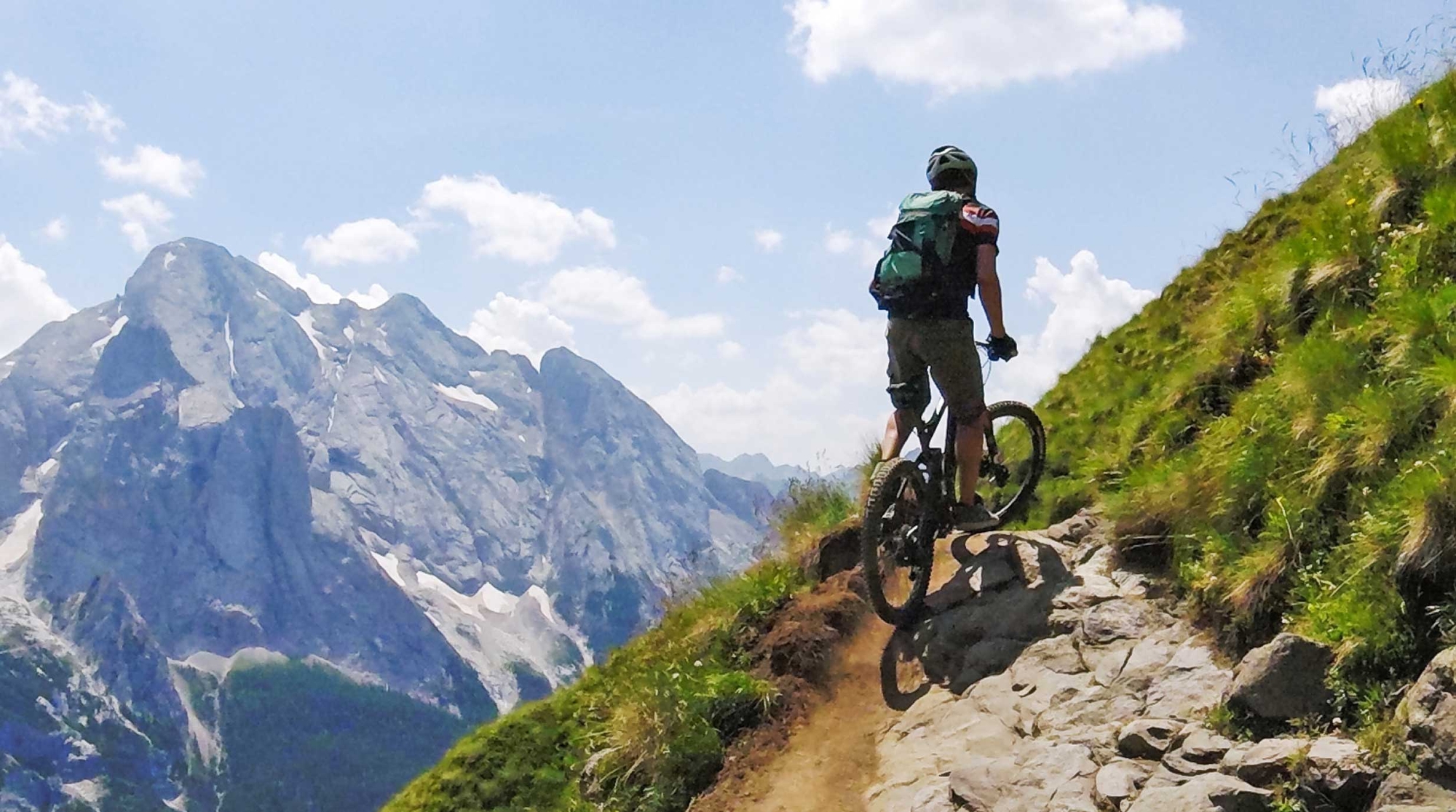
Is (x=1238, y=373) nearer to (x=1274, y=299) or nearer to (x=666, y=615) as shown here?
(x=1274, y=299)

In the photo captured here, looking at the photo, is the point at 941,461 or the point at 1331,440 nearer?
the point at 1331,440

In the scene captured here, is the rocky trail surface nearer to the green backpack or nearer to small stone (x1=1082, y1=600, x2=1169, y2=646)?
small stone (x1=1082, y1=600, x2=1169, y2=646)

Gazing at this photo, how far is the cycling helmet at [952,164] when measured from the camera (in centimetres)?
948

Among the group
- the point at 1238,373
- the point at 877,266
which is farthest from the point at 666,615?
the point at 1238,373

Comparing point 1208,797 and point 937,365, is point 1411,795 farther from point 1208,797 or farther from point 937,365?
point 937,365

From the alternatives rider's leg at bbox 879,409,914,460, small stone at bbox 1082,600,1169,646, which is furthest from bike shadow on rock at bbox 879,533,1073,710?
rider's leg at bbox 879,409,914,460

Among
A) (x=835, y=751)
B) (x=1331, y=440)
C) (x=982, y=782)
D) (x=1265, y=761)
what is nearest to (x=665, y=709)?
(x=835, y=751)

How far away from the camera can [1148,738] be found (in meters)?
6.09

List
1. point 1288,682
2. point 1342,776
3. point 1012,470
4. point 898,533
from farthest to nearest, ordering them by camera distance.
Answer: point 1012,470 → point 898,533 → point 1288,682 → point 1342,776

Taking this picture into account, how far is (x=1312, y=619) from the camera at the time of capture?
595 cm

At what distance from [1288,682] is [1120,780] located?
110 cm

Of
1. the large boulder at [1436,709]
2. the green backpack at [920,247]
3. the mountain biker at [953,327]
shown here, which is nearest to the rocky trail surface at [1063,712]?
the large boulder at [1436,709]

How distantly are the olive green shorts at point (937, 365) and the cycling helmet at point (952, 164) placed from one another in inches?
56.2

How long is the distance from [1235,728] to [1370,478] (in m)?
1.87
